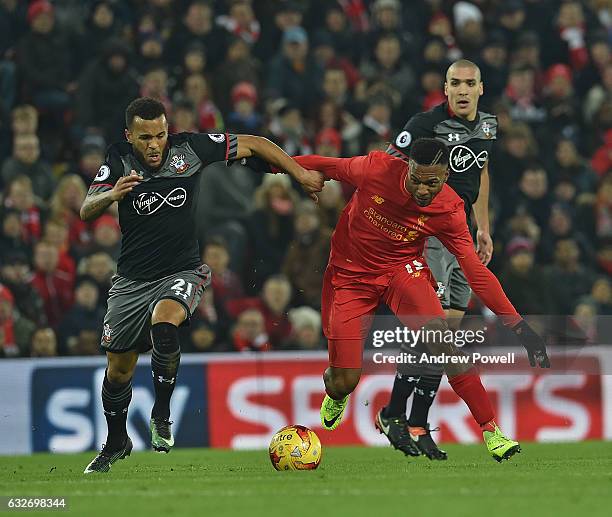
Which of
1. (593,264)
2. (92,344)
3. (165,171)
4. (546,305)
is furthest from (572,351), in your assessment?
(165,171)

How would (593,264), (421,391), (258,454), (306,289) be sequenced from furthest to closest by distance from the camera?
(593,264) → (306,289) → (258,454) → (421,391)

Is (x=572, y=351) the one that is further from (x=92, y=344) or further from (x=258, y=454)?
(x=92, y=344)

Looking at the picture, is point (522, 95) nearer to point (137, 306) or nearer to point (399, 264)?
point (399, 264)

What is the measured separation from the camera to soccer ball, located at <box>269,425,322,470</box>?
9703 millimetres

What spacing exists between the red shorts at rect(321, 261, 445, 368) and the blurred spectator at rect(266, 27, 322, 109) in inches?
288

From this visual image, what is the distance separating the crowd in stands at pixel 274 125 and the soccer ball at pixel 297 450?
4.59m

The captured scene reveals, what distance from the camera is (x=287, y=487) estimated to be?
8.45 metres

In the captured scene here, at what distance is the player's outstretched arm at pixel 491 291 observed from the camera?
9.52 meters

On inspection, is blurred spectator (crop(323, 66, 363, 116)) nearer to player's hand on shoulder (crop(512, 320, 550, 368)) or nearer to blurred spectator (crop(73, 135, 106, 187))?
blurred spectator (crop(73, 135, 106, 187))

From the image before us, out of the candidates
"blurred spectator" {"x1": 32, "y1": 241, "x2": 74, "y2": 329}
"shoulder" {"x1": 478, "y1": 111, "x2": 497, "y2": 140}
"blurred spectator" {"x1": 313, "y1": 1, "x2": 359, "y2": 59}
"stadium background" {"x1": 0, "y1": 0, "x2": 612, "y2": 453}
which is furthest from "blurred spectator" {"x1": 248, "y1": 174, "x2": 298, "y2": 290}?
"shoulder" {"x1": 478, "y1": 111, "x2": 497, "y2": 140}

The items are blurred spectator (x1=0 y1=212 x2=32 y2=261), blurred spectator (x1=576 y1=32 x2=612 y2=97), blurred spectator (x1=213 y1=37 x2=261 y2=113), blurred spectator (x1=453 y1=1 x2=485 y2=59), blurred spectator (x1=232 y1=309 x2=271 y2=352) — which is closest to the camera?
blurred spectator (x1=232 y1=309 x2=271 y2=352)

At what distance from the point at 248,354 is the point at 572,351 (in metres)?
3.25

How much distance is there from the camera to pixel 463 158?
10.7 m

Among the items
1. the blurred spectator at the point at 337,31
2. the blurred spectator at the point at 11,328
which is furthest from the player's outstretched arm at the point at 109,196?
the blurred spectator at the point at 337,31
